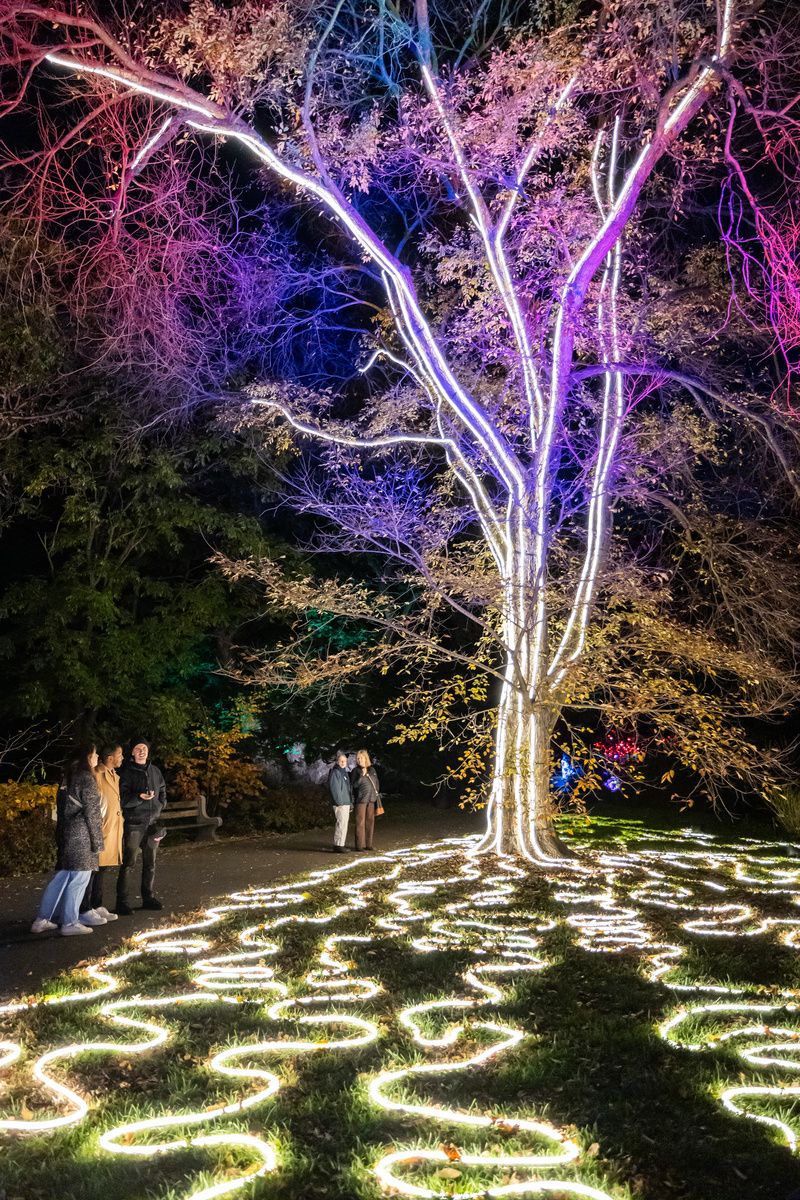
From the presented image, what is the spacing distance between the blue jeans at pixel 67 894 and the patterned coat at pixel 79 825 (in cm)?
9

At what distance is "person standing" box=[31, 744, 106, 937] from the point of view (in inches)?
382

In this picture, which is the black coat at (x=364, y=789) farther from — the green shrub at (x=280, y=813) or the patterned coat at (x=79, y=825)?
the patterned coat at (x=79, y=825)

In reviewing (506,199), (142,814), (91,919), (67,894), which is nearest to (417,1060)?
(67,894)

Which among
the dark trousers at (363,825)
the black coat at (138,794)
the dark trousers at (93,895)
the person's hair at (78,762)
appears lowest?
the dark trousers at (93,895)

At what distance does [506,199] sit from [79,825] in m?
9.20

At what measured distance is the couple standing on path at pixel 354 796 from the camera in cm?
1638

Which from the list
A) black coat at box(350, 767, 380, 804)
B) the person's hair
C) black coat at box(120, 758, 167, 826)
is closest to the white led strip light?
black coat at box(120, 758, 167, 826)

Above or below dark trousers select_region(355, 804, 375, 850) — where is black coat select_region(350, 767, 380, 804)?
above

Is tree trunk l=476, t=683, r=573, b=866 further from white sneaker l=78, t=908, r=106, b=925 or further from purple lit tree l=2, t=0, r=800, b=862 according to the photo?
white sneaker l=78, t=908, r=106, b=925

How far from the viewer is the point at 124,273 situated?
14.5 meters

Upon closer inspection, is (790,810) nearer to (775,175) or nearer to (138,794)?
(775,175)

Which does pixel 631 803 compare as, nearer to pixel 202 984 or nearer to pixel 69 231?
pixel 69 231

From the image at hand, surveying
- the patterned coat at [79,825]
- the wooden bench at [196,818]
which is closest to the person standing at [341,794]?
the wooden bench at [196,818]

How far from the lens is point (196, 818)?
18.9 metres
